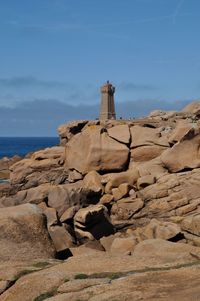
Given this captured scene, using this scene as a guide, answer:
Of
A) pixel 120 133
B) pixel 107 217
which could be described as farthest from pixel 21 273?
pixel 120 133

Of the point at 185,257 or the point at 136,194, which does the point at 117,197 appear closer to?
the point at 136,194

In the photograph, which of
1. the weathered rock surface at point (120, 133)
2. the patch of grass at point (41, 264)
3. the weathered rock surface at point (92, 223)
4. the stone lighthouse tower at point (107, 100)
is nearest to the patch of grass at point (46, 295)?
the patch of grass at point (41, 264)

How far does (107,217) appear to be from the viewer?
1330 inches

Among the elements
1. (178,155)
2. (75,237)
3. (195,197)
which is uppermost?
(178,155)

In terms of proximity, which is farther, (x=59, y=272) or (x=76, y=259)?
(x=76, y=259)

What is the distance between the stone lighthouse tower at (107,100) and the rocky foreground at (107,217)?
54.6 feet

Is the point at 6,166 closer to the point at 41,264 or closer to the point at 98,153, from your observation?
the point at 98,153

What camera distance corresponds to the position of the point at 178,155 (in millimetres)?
38719

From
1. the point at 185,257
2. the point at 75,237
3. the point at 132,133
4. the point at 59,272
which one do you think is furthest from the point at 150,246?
the point at 132,133

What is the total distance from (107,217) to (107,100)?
40.7 m

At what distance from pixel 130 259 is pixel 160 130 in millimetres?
26713

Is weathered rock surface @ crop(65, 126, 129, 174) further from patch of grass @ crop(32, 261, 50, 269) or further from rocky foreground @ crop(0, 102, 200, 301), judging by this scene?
patch of grass @ crop(32, 261, 50, 269)

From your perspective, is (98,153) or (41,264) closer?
(41,264)

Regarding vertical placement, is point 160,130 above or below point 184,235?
above
